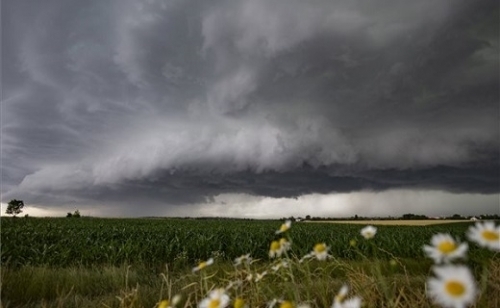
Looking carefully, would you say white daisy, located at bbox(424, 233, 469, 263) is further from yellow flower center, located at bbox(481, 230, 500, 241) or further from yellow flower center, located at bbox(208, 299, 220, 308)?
yellow flower center, located at bbox(208, 299, 220, 308)

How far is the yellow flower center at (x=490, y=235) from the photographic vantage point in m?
1.52

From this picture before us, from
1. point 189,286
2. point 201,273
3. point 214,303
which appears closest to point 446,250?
point 214,303

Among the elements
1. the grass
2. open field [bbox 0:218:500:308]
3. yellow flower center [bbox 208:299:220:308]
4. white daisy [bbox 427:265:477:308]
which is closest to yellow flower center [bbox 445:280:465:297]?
white daisy [bbox 427:265:477:308]

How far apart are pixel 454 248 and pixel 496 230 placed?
0.84 ft

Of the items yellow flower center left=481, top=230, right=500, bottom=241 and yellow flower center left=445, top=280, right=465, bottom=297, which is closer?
yellow flower center left=445, top=280, right=465, bottom=297

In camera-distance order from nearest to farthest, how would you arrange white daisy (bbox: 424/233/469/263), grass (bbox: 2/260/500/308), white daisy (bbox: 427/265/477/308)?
1. white daisy (bbox: 427/265/477/308)
2. white daisy (bbox: 424/233/469/263)
3. grass (bbox: 2/260/500/308)

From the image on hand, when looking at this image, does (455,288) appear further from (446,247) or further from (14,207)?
(14,207)

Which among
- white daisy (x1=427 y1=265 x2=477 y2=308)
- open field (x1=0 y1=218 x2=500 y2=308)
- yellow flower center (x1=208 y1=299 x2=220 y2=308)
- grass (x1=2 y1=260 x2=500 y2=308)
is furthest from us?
grass (x1=2 y1=260 x2=500 y2=308)

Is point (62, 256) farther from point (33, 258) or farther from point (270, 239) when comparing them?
point (270, 239)

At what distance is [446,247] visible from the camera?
148 cm

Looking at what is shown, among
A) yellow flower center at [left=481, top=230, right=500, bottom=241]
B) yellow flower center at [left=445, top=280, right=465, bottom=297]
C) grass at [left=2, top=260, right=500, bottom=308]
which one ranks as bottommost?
grass at [left=2, top=260, right=500, bottom=308]

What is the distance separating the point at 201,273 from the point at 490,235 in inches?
202

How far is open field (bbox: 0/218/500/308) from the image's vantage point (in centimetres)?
368

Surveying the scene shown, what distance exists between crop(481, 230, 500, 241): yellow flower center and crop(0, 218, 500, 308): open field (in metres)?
0.15
